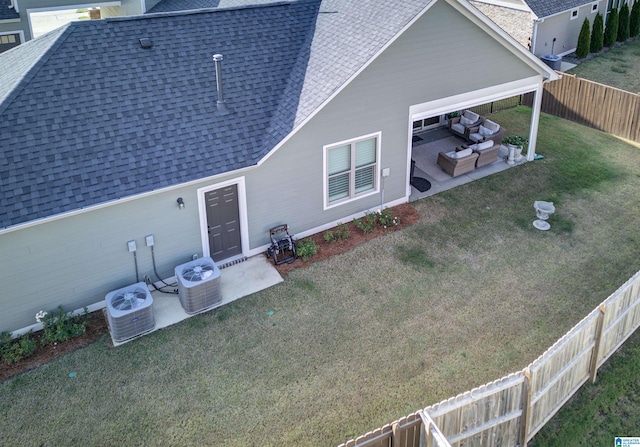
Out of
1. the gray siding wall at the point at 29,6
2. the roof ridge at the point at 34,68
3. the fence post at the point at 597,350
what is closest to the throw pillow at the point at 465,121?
the fence post at the point at 597,350

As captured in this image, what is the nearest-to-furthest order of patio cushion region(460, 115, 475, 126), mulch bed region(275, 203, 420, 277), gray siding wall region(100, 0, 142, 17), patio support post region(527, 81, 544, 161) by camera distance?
1. mulch bed region(275, 203, 420, 277)
2. patio support post region(527, 81, 544, 161)
3. patio cushion region(460, 115, 475, 126)
4. gray siding wall region(100, 0, 142, 17)

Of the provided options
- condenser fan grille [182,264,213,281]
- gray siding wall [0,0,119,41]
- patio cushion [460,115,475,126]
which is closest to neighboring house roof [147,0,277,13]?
gray siding wall [0,0,119,41]

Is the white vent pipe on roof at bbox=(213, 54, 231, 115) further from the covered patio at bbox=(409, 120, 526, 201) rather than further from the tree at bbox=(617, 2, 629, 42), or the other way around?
the tree at bbox=(617, 2, 629, 42)

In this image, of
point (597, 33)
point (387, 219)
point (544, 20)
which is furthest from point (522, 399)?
point (597, 33)

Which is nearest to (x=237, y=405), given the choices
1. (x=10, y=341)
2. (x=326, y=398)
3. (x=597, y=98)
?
(x=326, y=398)

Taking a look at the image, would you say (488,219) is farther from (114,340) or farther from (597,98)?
(114,340)

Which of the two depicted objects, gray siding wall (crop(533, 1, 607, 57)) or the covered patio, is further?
gray siding wall (crop(533, 1, 607, 57))

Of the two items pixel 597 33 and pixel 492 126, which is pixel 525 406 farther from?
pixel 597 33
